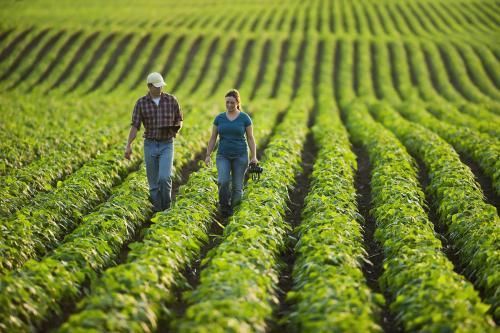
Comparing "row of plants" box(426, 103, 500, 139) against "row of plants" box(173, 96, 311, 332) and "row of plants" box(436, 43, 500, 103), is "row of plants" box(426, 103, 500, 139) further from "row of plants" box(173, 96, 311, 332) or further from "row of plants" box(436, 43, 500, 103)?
"row of plants" box(173, 96, 311, 332)

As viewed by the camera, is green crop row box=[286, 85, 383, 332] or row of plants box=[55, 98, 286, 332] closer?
row of plants box=[55, 98, 286, 332]

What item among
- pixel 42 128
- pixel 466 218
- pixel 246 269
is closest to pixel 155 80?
pixel 246 269

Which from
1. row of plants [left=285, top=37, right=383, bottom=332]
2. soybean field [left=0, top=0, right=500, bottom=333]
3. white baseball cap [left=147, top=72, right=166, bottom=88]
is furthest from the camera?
white baseball cap [left=147, top=72, right=166, bottom=88]

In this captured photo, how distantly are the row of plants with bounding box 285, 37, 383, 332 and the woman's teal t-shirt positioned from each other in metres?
1.74

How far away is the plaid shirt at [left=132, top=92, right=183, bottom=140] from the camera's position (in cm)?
919

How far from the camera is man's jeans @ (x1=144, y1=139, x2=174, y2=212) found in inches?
364

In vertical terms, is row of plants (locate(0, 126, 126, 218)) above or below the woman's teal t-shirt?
above

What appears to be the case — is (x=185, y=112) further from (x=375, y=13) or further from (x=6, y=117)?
(x=375, y=13)

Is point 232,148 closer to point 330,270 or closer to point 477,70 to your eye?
point 330,270

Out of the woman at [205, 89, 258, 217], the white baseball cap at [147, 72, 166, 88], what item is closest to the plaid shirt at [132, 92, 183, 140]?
the white baseball cap at [147, 72, 166, 88]

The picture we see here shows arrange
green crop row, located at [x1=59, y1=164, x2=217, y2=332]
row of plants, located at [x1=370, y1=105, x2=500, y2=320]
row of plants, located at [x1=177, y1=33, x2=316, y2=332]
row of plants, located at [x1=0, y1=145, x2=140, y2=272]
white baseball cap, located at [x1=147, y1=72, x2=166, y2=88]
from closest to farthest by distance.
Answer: green crop row, located at [x1=59, y1=164, x2=217, y2=332], row of plants, located at [x1=177, y1=33, x2=316, y2=332], row of plants, located at [x1=370, y1=105, x2=500, y2=320], row of plants, located at [x1=0, y1=145, x2=140, y2=272], white baseball cap, located at [x1=147, y1=72, x2=166, y2=88]

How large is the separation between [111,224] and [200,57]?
37027 millimetres

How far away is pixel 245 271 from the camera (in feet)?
20.0

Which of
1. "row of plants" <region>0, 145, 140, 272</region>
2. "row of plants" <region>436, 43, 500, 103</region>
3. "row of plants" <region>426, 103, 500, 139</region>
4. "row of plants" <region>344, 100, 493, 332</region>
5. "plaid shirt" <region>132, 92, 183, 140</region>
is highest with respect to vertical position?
"row of plants" <region>436, 43, 500, 103</region>
